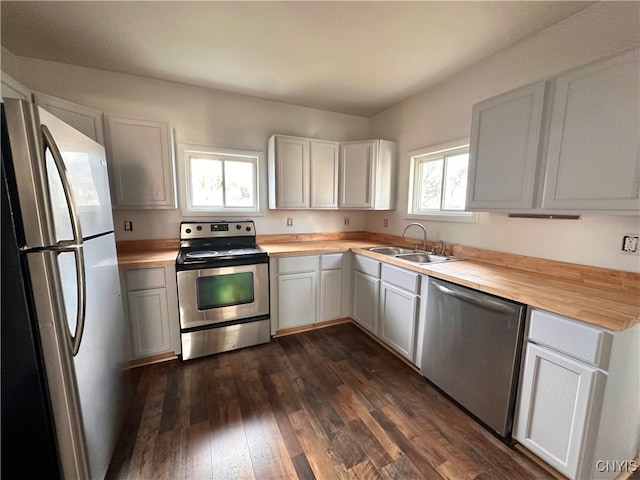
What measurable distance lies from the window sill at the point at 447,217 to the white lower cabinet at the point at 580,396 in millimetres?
1142

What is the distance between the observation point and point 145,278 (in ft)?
6.97

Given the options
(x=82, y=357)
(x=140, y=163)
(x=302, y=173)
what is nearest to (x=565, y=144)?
(x=302, y=173)

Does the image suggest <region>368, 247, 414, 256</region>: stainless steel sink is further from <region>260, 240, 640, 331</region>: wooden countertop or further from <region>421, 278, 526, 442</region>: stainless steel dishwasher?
Result: <region>421, 278, 526, 442</region>: stainless steel dishwasher

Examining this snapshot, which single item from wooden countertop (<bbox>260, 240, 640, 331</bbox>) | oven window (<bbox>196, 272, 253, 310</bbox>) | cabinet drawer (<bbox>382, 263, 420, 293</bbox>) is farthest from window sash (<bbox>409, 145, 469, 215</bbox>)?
oven window (<bbox>196, 272, 253, 310</bbox>)

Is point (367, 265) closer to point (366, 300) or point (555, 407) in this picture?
point (366, 300)

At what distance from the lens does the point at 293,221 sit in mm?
3307

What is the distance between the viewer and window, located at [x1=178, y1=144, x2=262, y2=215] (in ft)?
9.13

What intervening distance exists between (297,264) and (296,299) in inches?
14.8

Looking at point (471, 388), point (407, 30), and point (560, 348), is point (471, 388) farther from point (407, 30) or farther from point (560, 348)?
point (407, 30)

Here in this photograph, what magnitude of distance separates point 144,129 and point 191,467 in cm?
254

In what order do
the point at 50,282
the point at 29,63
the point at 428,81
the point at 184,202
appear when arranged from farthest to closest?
1. the point at 184,202
2. the point at 428,81
3. the point at 29,63
4. the point at 50,282

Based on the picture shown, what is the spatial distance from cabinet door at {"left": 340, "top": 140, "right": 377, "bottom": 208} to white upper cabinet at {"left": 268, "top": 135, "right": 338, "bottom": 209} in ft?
0.32

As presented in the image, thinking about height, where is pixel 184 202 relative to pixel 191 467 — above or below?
above

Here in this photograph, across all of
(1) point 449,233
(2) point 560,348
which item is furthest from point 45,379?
(1) point 449,233
